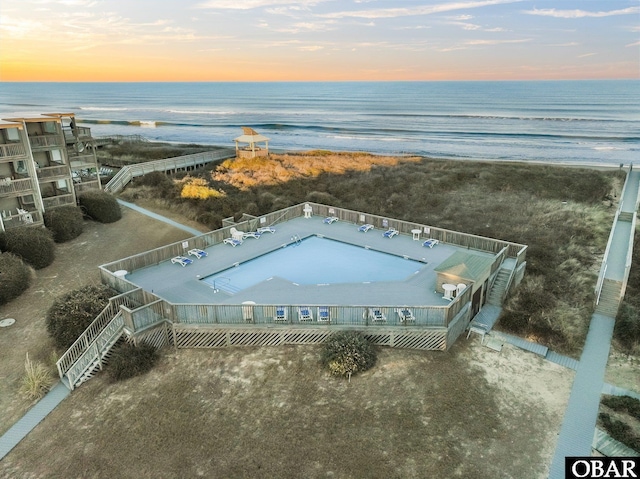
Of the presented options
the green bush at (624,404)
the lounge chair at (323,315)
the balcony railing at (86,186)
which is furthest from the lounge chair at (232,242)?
the green bush at (624,404)

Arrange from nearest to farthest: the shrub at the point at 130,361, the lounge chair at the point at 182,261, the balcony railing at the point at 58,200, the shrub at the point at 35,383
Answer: the shrub at the point at 35,383 → the shrub at the point at 130,361 → the lounge chair at the point at 182,261 → the balcony railing at the point at 58,200

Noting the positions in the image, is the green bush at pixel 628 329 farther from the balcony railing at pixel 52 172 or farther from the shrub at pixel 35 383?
the balcony railing at pixel 52 172

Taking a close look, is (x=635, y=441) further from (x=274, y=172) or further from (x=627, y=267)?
(x=274, y=172)

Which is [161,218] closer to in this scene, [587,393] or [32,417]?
[32,417]

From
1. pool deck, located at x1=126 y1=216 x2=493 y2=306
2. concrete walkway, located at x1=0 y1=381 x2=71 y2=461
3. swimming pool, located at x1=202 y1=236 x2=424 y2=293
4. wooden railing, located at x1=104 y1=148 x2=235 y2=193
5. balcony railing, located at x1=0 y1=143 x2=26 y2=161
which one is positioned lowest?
concrete walkway, located at x1=0 y1=381 x2=71 y2=461

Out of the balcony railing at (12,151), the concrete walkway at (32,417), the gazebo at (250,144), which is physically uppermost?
the balcony railing at (12,151)

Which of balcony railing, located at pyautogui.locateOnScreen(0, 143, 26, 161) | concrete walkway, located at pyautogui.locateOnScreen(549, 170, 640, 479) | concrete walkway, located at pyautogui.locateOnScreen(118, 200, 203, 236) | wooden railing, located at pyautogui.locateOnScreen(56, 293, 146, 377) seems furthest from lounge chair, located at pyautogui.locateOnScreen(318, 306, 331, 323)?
balcony railing, located at pyautogui.locateOnScreen(0, 143, 26, 161)

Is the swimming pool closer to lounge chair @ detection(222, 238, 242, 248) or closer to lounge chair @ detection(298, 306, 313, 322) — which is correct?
lounge chair @ detection(222, 238, 242, 248)
